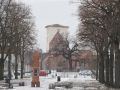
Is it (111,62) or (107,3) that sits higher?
(107,3)

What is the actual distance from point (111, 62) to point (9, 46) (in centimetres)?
2458

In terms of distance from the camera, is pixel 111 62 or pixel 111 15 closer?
pixel 111 15

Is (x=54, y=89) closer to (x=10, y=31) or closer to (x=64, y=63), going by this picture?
(x=10, y=31)

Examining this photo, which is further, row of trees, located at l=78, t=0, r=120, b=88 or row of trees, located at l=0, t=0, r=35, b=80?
row of trees, located at l=0, t=0, r=35, b=80

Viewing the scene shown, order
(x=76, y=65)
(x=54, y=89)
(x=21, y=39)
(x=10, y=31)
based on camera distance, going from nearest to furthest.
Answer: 1. (x=54, y=89)
2. (x=10, y=31)
3. (x=21, y=39)
4. (x=76, y=65)

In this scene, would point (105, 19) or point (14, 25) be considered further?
point (14, 25)

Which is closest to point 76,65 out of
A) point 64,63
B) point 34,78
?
point 64,63

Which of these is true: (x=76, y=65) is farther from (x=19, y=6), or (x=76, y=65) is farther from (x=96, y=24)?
(x=96, y=24)

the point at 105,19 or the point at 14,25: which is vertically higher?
the point at 14,25

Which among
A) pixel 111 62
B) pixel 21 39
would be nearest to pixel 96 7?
pixel 111 62

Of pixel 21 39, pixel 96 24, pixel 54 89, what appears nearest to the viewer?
pixel 54 89

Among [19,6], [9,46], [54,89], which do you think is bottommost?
[54,89]

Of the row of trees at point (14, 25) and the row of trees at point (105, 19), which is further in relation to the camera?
the row of trees at point (14, 25)

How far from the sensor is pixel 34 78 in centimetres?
5759
